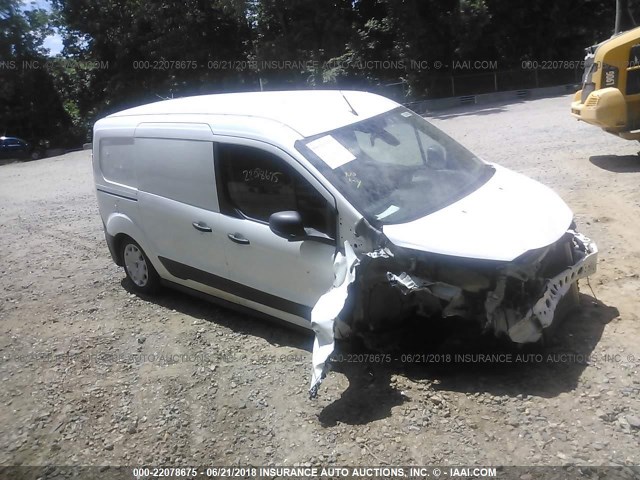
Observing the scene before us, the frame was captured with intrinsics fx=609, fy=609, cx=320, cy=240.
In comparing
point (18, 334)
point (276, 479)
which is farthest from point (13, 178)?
point (276, 479)

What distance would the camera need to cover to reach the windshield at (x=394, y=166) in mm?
4250

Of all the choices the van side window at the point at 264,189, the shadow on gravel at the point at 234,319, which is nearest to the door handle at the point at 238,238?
the van side window at the point at 264,189

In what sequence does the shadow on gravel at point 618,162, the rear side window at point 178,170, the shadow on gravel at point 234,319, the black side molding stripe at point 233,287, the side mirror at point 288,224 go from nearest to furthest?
the side mirror at point 288,224, the black side molding stripe at point 233,287, the shadow on gravel at point 234,319, the rear side window at point 178,170, the shadow on gravel at point 618,162

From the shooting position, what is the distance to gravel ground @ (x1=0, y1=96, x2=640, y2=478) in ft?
11.5

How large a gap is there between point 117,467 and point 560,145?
9.94 m

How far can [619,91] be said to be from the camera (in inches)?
365

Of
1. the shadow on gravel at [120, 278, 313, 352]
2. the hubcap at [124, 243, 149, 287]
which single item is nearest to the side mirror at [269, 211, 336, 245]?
the shadow on gravel at [120, 278, 313, 352]

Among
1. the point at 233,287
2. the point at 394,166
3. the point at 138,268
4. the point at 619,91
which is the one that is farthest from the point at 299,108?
the point at 619,91

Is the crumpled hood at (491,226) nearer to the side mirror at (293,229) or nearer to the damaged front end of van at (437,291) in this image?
the damaged front end of van at (437,291)

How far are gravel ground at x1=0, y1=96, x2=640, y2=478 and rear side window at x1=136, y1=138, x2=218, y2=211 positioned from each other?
1.16 meters

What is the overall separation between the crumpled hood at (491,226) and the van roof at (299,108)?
3.58 feet

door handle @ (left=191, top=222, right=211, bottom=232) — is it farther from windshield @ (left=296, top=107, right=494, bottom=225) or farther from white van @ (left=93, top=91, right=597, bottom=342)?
windshield @ (left=296, top=107, right=494, bottom=225)

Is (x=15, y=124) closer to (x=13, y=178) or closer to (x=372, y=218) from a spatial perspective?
(x=13, y=178)

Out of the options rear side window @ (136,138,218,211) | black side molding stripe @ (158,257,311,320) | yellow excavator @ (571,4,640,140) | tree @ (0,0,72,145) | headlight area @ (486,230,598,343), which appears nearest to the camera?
headlight area @ (486,230,598,343)
